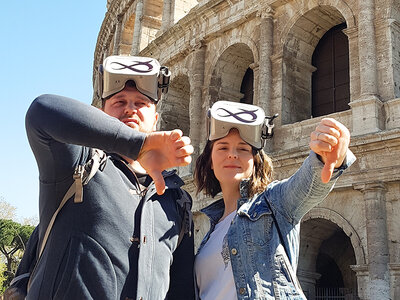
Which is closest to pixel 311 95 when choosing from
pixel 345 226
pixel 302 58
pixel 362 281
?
pixel 302 58

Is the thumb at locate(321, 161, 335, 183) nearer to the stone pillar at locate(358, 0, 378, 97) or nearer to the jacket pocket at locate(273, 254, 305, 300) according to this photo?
the jacket pocket at locate(273, 254, 305, 300)

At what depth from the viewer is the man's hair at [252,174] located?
2141 mm

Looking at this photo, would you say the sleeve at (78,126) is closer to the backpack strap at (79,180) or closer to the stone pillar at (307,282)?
the backpack strap at (79,180)

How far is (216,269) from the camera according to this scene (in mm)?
2041

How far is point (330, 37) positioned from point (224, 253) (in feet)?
32.5

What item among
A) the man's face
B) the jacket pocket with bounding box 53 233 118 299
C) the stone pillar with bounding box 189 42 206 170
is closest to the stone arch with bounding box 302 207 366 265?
the stone pillar with bounding box 189 42 206 170

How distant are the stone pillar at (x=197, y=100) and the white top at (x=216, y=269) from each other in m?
9.54

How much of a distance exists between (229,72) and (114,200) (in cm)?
1119

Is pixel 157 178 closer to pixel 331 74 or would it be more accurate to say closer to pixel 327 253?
pixel 331 74

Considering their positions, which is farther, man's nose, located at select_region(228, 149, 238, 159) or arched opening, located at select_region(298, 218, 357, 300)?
arched opening, located at select_region(298, 218, 357, 300)

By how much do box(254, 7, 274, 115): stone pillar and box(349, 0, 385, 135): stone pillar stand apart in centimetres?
216

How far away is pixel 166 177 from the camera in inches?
80.6

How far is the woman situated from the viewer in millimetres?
1691

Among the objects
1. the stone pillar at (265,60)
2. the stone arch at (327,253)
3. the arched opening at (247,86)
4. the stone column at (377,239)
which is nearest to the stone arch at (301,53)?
the stone pillar at (265,60)
